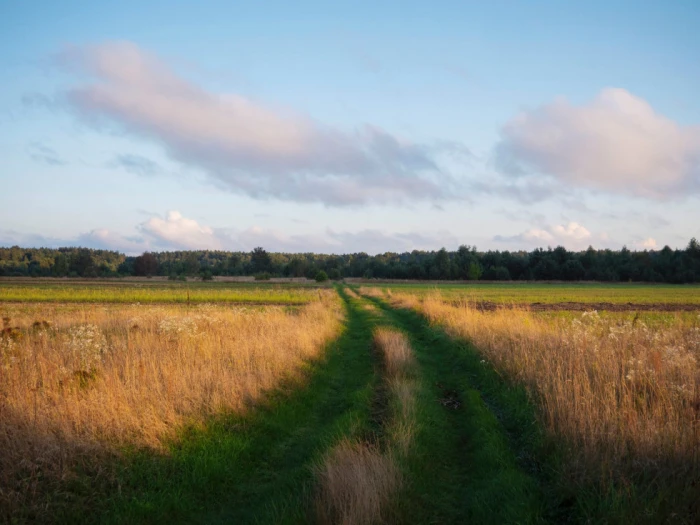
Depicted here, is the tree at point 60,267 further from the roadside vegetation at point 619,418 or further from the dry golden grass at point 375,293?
the roadside vegetation at point 619,418

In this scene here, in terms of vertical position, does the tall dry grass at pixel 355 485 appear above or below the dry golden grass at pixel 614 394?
below

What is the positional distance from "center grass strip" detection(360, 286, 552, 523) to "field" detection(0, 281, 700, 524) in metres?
0.03

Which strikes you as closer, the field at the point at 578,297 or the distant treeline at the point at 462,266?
the field at the point at 578,297

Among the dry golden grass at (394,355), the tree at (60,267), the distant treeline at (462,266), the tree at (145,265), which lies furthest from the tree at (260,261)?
the dry golden grass at (394,355)

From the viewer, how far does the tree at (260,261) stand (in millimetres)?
139750

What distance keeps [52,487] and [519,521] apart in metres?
5.70

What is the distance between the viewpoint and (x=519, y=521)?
4672 mm

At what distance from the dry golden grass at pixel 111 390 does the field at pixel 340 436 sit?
0.11 ft

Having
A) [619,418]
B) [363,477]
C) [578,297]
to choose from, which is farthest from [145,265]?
[619,418]

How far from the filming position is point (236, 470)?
Answer: 6.18 metres

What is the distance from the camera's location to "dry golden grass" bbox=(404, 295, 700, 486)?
17.9ft

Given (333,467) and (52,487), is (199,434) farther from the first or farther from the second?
(333,467)

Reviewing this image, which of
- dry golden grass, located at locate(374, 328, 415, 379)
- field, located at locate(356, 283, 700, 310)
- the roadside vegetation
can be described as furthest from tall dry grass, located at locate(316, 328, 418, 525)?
field, located at locate(356, 283, 700, 310)

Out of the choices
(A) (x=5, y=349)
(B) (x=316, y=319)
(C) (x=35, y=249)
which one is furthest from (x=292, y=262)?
(A) (x=5, y=349)
